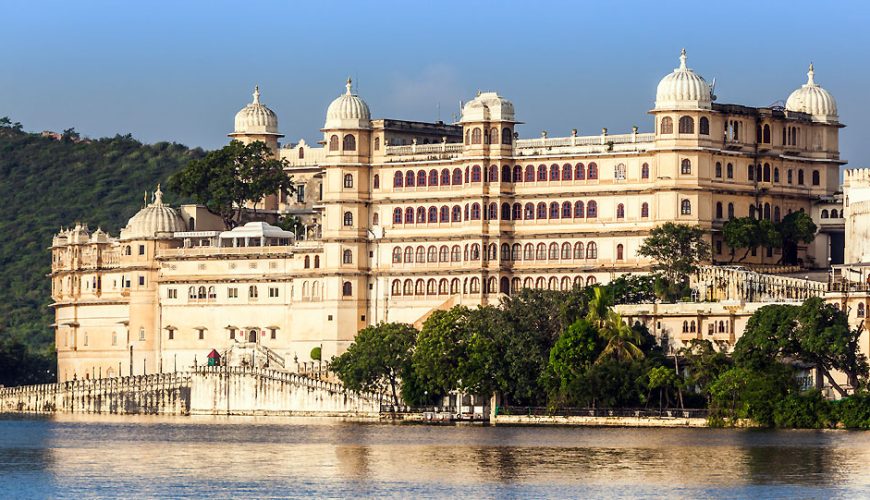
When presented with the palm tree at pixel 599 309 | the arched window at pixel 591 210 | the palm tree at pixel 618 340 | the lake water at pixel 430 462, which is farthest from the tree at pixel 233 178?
the palm tree at pixel 618 340

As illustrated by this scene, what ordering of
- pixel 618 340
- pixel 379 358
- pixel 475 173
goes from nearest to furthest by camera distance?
pixel 618 340 → pixel 379 358 → pixel 475 173

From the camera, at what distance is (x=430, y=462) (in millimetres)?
110625

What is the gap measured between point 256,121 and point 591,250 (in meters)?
34.5

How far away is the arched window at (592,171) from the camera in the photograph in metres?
151

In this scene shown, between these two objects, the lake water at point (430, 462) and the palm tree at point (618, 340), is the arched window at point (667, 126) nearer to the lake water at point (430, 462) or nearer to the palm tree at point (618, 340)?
the palm tree at point (618, 340)

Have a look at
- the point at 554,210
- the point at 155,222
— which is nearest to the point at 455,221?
the point at 554,210

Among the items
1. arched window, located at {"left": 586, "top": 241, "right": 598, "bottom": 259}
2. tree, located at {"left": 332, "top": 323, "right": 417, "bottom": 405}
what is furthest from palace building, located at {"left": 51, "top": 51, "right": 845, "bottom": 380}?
tree, located at {"left": 332, "top": 323, "right": 417, "bottom": 405}

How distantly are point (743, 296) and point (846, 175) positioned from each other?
13.4 m

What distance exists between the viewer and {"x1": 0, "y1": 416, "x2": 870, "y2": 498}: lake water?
99000 mm

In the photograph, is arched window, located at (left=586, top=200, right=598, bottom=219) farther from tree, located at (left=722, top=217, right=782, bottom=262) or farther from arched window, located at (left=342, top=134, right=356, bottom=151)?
arched window, located at (left=342, top=134, right=356, bottom=151)

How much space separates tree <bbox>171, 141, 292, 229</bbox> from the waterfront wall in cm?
1485

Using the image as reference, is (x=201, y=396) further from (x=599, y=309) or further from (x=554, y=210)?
(x=599, y=309)

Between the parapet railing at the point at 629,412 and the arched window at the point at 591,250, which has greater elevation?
the arched window at the point at 591,250

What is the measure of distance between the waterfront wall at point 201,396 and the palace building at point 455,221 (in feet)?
19.3
